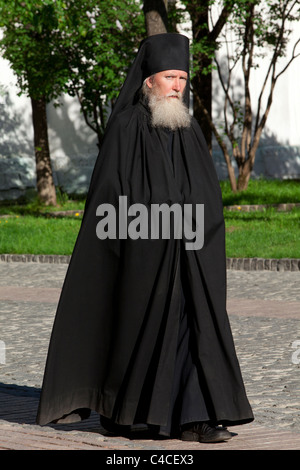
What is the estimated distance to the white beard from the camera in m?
5.04

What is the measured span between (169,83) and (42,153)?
1805 cm

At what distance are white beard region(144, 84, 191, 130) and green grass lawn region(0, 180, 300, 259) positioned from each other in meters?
8.67

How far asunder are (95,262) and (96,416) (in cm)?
102

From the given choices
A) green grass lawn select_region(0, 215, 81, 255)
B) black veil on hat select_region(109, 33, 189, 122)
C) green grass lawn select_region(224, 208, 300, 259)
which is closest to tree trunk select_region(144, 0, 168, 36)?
green grass lawn select_region(224, 208, 300, 259)

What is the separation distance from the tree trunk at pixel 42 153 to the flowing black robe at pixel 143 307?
17784 millimetres

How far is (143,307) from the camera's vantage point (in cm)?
489

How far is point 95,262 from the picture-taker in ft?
16.4

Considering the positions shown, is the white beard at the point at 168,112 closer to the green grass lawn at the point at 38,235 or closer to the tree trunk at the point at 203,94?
the green grass lawn at the point at 38,235

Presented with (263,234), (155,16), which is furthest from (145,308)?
(155,16)

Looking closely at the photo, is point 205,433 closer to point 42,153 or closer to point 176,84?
point 176,84

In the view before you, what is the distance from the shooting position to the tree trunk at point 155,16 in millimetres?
16750

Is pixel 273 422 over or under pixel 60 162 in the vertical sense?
under
